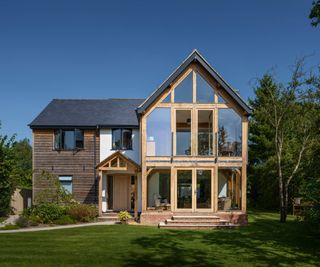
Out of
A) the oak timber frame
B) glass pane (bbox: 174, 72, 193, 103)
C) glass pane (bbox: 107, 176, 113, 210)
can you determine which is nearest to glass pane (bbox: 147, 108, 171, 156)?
the oak timber frame

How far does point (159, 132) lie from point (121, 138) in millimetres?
5042

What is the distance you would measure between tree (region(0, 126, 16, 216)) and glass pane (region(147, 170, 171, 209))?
832 cm

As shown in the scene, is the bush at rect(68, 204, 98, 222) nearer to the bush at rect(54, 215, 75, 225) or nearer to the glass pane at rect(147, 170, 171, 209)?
the bush at rect(54, 215, 75, 225)

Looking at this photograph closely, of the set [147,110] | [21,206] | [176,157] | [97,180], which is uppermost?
[147,110]

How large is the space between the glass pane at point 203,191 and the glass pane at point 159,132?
2.42 metres

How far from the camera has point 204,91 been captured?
21.0 m

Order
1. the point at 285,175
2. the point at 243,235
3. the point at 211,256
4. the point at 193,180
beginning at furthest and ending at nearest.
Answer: the point at 285,175 < the point at 193,180 < the point at 243,235 < the point at 211,256

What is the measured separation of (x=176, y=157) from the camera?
20578 millimetres

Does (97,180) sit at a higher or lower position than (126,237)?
higher

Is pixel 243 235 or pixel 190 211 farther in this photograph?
pixel 190 211

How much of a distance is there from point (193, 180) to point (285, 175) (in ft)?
Answer: 32.3

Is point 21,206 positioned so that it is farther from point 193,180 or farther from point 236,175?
point 236,175

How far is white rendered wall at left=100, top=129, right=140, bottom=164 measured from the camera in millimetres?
24609

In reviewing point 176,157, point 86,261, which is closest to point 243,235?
point 176,157
